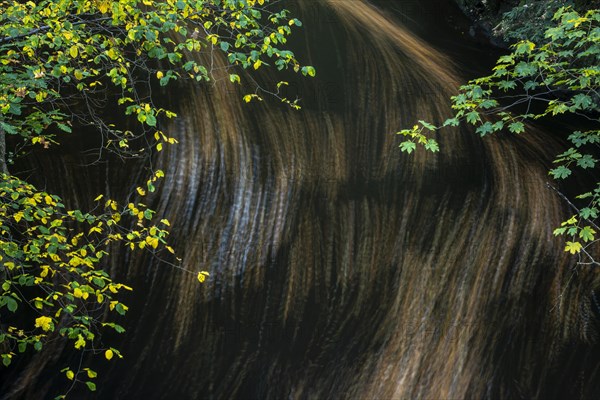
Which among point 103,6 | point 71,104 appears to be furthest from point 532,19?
point 103,6

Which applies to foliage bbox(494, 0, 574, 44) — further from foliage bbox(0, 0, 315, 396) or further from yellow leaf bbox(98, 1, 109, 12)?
yellow leaf bbox(98, 1, 109, 12)

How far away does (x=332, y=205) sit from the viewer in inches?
155

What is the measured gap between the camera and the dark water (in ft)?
11.6

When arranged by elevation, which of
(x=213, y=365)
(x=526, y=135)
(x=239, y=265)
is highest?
Answer: (x=526, y=135)

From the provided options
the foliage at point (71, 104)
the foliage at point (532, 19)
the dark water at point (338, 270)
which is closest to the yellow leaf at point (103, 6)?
the foliage at point (71, 104)

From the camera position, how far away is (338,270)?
3785 millimetres

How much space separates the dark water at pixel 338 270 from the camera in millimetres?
3531

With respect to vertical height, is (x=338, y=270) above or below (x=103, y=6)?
below

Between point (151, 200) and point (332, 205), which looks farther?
point (332, 205)

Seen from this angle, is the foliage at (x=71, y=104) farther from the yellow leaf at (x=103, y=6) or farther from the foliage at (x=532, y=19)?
the foliage at (x=532, y=19)

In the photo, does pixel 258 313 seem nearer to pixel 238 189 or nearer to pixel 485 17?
pixel 238 189

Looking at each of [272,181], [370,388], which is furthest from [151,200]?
[370,388]

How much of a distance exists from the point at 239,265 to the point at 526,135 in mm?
2207

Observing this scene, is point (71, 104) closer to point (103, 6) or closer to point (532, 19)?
point (103, 6)
